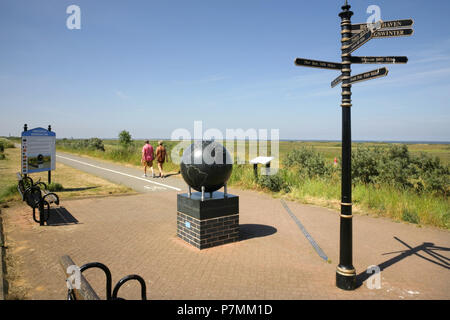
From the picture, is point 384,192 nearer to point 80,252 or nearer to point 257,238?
point 257,238

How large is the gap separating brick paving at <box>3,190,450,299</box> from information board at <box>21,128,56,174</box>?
262 cm

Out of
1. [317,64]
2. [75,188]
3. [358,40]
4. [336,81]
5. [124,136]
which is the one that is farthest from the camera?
[124,136]

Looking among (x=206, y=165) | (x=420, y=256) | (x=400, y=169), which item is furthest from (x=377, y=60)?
(x=400, y=169)

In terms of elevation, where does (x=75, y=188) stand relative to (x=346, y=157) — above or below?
below

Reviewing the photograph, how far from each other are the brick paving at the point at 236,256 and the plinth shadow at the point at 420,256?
2 cm

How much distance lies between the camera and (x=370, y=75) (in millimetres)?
3955

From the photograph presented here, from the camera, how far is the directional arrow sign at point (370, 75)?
150 inches

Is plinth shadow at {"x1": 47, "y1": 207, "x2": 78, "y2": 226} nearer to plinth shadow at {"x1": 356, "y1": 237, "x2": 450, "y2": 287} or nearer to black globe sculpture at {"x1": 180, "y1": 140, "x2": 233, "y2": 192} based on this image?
black globe sculpture at {"x1": 180, "y1": 140, "x2": 233, "y2": 192}

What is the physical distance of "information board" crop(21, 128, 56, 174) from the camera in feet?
35.3

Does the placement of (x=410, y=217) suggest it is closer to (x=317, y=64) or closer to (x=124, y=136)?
(x=317, y=64)

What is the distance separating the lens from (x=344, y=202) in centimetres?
428

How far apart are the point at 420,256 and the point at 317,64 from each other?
13.7ft

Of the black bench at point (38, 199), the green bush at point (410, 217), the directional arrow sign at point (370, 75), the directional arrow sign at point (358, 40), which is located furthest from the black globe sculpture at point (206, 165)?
the green bush at point (410, 217)
